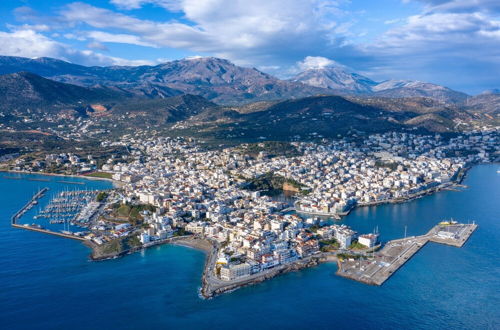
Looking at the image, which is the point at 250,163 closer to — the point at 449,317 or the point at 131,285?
the point at 131,285

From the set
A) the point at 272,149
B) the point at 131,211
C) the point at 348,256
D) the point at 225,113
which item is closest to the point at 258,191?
the point at 131,211

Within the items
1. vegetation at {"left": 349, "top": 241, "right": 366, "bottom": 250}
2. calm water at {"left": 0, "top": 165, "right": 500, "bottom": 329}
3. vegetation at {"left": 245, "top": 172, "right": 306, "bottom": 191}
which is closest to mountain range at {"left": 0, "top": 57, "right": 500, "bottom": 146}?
vegetation at {"left": 245, "top": 172, "right": 306, "bottom": 191}

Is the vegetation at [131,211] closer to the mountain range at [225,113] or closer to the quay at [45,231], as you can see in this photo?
the quay at [45,231]

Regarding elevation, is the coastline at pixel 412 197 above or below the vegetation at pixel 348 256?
above

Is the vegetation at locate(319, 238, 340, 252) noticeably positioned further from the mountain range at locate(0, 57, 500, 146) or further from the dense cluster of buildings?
the mountain range at locate(0, 57, 500, 146)

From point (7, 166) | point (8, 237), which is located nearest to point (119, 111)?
point (7, 166)

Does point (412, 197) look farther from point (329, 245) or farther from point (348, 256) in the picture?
point (348, 256)

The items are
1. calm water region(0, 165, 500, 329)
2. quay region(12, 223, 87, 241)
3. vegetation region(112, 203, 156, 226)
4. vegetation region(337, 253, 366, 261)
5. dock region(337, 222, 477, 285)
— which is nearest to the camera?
calm water region(0, 165, 500, 329)

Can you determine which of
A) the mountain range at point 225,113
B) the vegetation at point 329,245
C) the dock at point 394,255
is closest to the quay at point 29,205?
the vegetation at point 329,245
